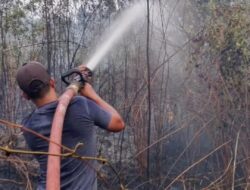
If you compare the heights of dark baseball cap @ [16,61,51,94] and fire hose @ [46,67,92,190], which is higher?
dark baseball cap @ [16,61,51,94]

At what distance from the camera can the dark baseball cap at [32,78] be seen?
89.7 inches

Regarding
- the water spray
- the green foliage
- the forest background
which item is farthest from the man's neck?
the water spray

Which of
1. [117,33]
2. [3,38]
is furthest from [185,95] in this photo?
[3,38]

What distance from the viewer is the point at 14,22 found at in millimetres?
5934

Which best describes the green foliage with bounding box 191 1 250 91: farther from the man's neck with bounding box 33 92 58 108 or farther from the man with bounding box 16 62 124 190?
the man's neck with bounding box 33 92 58 108

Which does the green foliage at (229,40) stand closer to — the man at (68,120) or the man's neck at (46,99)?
the man at (68,120)

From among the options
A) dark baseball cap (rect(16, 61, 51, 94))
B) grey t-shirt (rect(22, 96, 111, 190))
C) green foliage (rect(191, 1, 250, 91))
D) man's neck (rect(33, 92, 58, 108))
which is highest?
green foliage (rect(191, 1, 250, 91))

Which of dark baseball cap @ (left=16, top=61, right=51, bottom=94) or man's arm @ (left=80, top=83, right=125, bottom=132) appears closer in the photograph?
dark baseball cap @ (left=16, top=61, right=51, bottom=94)

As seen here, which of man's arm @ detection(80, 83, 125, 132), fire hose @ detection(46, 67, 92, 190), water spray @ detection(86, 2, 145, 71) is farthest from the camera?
water spray @ detection(86, 2, 145, 71)

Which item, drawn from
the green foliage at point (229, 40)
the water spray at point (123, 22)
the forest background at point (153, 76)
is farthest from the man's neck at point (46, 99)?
the water spray at point (123, 22)

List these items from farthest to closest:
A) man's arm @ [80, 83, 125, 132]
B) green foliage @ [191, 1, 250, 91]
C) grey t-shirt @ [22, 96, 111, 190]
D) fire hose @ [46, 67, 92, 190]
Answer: green foliage @ [191, 1, 250, 91] → man's arm @ [80, 83, 125, 132] → grey t-shirt @ [22, 96, 111, 190] → fire hose @ [46, 67, 92, 190]

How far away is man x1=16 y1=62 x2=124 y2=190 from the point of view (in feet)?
7.48

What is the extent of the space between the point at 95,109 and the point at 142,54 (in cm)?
293

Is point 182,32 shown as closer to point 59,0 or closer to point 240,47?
point 240,47
